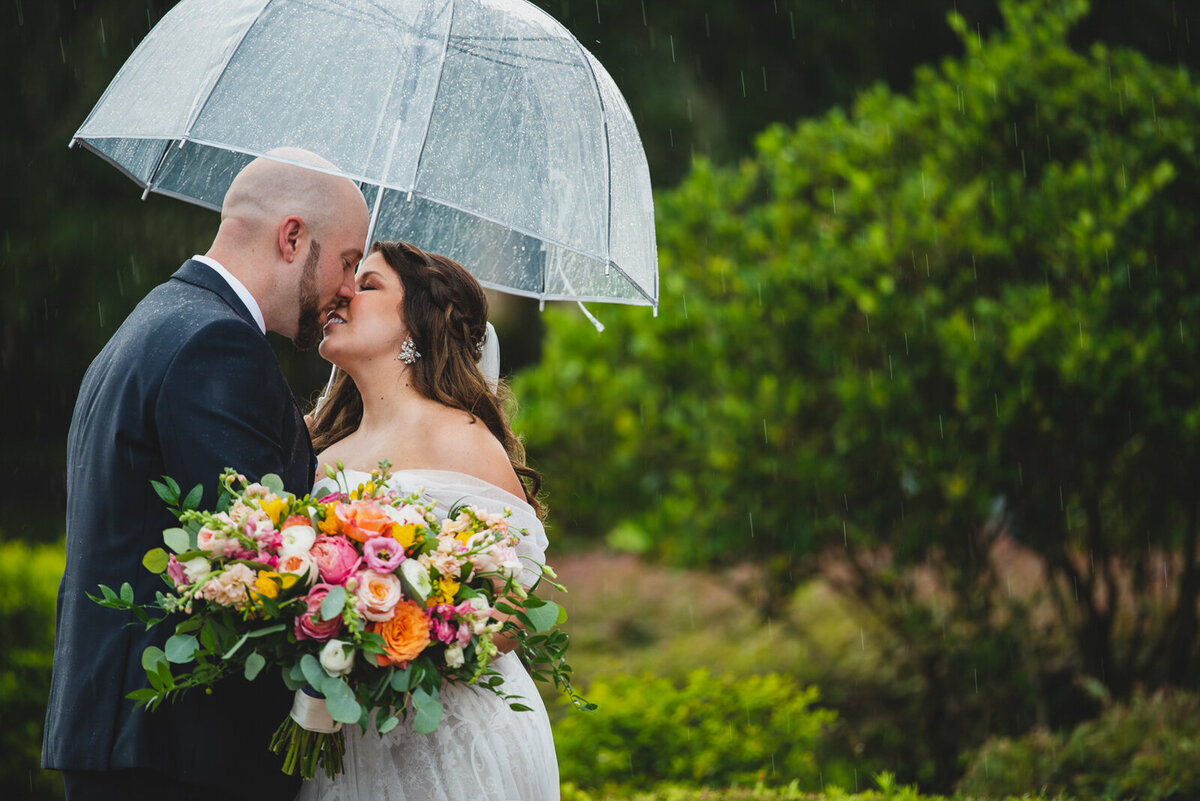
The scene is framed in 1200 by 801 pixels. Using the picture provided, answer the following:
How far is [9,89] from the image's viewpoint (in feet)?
41.7

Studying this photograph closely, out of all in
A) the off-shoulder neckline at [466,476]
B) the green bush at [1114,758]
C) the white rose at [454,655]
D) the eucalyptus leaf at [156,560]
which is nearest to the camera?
the eucalyptus leaf at [156,560]

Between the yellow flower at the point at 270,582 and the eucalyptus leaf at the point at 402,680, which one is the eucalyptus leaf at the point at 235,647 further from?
the eucalyptus leaf at the point at 402,680

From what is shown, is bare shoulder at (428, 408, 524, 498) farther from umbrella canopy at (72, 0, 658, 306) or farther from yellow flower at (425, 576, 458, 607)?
yellow flower at (425, 576, 458, 607)

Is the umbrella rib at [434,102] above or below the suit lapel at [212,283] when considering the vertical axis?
above

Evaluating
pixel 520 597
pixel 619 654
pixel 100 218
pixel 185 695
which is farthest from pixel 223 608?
pixel 100 218

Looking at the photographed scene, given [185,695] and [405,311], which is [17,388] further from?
[185,695]

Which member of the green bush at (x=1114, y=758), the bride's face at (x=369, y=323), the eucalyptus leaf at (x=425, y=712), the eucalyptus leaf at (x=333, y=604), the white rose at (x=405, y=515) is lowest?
the green bush at (x=1114, y=758)

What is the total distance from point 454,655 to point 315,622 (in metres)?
0.36

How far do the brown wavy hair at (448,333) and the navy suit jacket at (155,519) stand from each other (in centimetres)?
114

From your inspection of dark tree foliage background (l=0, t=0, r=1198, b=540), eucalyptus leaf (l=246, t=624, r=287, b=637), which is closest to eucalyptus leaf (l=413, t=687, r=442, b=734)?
eucalyptus leaf (l=246, t=624, r=287, b=637)

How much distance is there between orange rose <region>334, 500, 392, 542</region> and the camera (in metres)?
2.76

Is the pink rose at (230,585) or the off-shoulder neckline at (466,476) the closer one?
the pink rose at (230,585)

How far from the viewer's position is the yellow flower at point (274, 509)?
2686 mm

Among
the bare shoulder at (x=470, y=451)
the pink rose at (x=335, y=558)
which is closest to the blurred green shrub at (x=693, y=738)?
the bare shoulder at (x=470, y=451)
